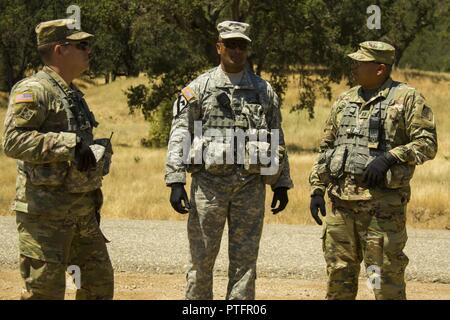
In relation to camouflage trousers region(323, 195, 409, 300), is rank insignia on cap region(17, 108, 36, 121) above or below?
above

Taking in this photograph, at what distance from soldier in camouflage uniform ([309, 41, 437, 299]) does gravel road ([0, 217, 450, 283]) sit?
2716mm

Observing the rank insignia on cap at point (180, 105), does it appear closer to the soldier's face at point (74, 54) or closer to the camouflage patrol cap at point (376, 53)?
the soldier's face at point (74, 54)

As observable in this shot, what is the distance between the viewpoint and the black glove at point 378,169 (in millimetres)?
4742

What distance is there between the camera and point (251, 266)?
15.2 ft

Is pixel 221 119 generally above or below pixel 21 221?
above

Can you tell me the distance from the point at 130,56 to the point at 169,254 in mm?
42018

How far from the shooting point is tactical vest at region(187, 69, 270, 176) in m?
4.54

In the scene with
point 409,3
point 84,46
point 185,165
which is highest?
point 84,46

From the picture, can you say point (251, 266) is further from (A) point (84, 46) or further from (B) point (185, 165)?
(A) point (84, 46)

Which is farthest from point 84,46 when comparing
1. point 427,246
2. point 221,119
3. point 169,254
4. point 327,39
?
point 327,39

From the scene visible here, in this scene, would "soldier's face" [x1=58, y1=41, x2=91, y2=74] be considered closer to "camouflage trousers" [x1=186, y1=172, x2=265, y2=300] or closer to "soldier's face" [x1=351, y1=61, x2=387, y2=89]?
"camouflage trousers" [x1=186, y1=172, x2=265, y2=300]

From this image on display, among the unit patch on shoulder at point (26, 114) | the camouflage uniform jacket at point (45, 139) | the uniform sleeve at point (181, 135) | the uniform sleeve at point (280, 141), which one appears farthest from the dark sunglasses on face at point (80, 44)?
the uniform sleeve at point (280, 141)

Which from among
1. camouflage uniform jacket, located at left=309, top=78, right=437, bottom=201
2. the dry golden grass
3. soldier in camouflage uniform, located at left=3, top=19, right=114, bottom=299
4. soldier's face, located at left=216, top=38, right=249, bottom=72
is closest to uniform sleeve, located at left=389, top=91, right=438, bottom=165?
camouflage uniform jacket, located at left=309, top=78, right=437, bottom=201

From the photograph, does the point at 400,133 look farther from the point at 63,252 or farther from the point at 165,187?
the point at 165,187
